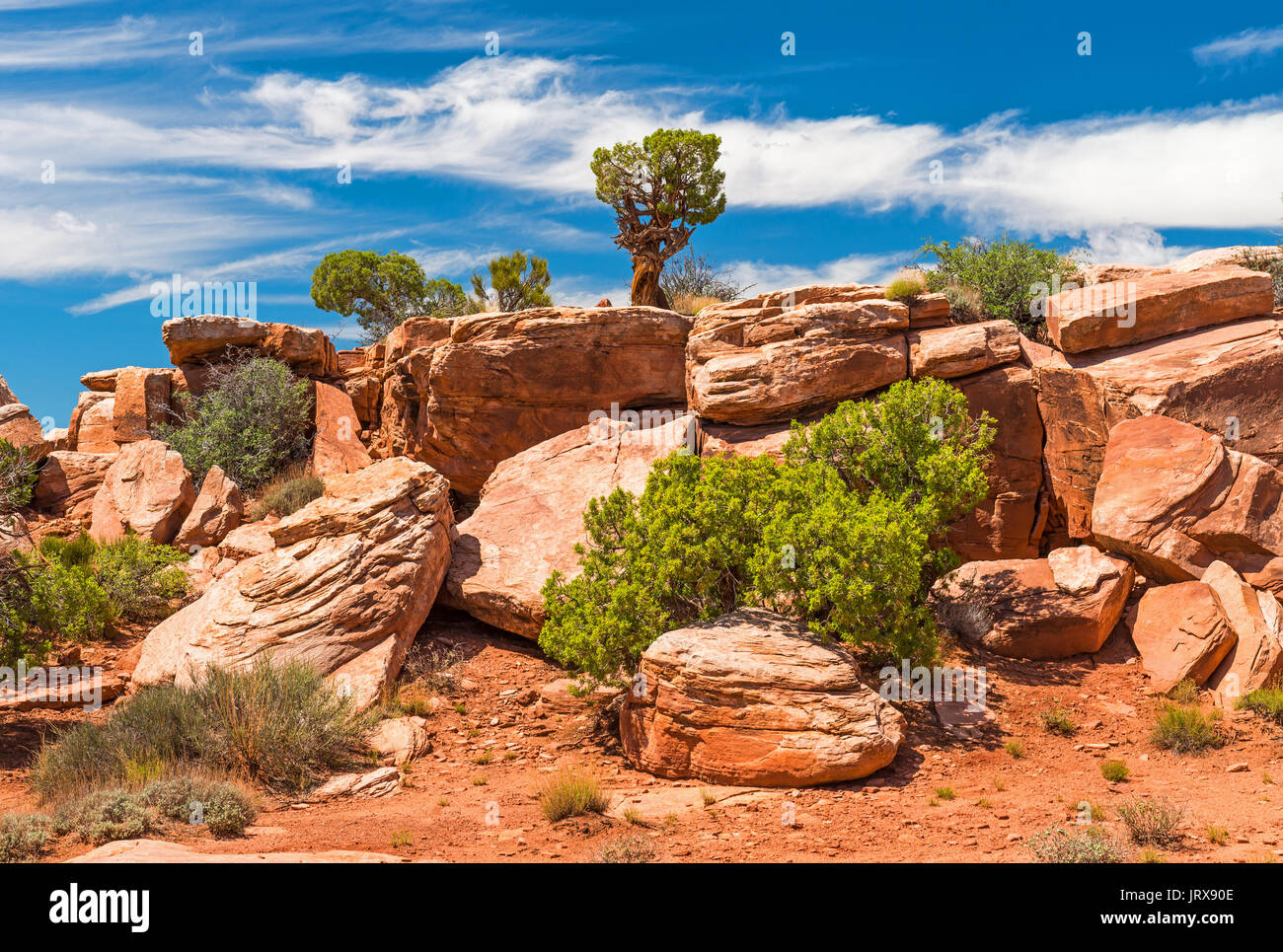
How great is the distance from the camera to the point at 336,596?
13289mm

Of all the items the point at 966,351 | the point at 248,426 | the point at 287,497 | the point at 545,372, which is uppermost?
the point at 966,351

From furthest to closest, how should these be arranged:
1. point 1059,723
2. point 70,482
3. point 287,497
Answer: point 70,482 < point 287,497 < point 1059,723

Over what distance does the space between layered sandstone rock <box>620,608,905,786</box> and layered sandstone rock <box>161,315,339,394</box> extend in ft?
61.0

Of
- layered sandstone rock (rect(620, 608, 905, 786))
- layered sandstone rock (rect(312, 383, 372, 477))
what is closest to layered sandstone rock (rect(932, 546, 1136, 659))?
layered sandstone rock (rect(620, 608, 905, 786))

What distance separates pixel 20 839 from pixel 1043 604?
12740 mm

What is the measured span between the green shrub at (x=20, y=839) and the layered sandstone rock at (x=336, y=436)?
15241mm

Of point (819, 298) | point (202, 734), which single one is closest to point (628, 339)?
point (819, 298)

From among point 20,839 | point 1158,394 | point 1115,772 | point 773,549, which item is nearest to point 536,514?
point 773,549

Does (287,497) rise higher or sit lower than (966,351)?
lower

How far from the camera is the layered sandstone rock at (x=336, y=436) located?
75.5 feet

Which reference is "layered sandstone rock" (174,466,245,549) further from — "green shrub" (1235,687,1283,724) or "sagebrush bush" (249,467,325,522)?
"green shrub" (1235,687,1283,724)

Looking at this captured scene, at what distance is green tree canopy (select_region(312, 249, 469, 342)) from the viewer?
37.2 m

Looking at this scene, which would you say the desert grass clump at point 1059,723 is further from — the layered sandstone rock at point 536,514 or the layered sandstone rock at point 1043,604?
the layered sandstone rock at point 536,514

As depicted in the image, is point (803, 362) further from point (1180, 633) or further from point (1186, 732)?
point (1186, 732)
